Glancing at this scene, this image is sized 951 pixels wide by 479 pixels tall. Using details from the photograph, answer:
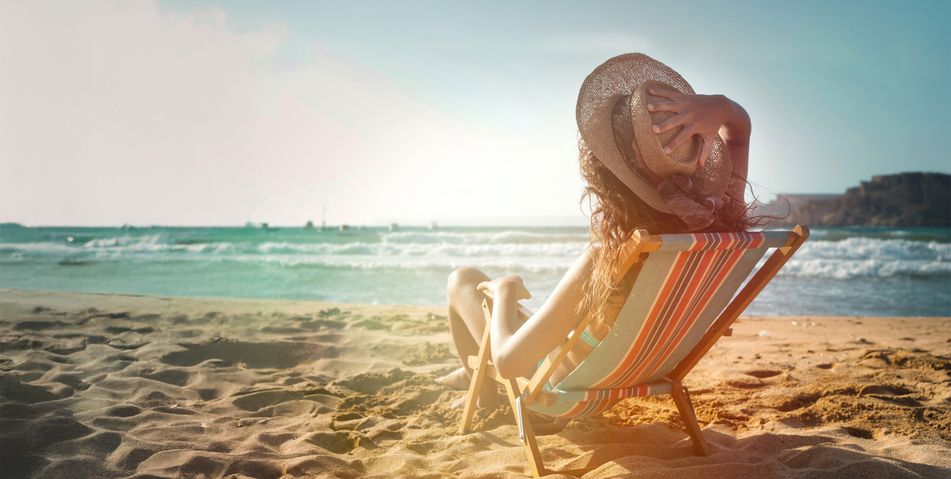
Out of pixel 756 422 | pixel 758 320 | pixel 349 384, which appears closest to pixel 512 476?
pixel 756 422

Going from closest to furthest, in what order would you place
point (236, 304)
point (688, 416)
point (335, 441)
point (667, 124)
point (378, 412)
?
1. point (667, 124)
2. point (688, 416)
3. point (335, 441)
4. point (378, 412)
5. point (236, 304)

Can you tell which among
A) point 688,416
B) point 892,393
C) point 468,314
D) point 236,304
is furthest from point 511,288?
point 236,304

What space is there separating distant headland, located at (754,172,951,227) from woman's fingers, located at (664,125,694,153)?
35814mm

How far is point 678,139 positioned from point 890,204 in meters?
41.8

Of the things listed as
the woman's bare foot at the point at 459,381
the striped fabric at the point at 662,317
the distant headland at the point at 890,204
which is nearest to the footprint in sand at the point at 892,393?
the striped fabric at the point at 662,317

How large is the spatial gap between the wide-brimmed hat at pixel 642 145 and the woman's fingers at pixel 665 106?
0.02 metres

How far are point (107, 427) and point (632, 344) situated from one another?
257cm

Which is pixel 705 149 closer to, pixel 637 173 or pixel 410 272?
pixel 637 173

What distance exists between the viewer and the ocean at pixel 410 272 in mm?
10133

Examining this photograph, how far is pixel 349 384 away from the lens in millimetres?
4066

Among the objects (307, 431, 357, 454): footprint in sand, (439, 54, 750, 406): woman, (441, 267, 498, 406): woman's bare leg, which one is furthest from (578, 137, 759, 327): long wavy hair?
(307, 431, 357, 454): footprint in sand

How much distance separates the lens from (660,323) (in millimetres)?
2184

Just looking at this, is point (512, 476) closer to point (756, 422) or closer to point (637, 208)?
point (637, 208)

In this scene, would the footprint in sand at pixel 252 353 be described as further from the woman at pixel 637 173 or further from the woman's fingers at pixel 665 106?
the woman's fingers at pixel 665 106
